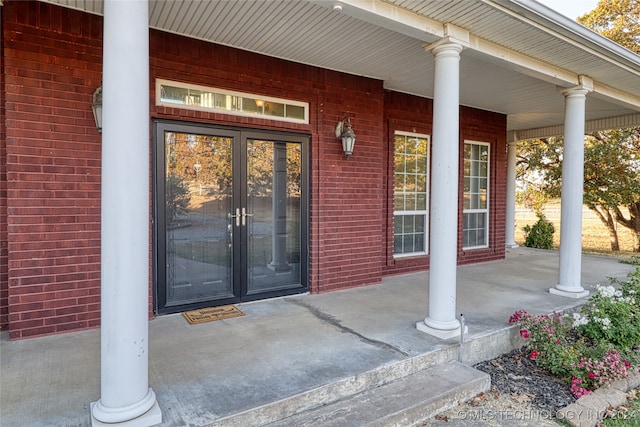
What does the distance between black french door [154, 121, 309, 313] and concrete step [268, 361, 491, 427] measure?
2072 mm

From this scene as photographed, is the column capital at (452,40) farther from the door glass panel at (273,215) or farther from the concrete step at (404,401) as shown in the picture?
the concrete step at (404,401)

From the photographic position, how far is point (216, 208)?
13.5ft

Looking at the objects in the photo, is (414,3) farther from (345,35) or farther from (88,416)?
(88,416)

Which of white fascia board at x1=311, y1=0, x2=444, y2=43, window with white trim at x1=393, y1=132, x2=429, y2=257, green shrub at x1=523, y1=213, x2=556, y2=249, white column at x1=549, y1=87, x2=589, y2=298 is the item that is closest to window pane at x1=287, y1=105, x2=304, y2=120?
white fascia board at x1=311, y1=0, x2=444, y2=43

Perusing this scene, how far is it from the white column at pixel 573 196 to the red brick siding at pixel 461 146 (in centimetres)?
195

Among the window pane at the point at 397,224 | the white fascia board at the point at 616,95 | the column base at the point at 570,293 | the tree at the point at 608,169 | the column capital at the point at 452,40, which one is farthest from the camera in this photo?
the tree at the point at 608,169

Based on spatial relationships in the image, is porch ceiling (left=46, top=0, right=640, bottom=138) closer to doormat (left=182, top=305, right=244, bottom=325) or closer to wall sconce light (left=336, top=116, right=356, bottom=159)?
wall sconce light (left=336, top=116, right=356, bottom=159)

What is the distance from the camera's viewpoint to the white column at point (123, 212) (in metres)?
1.95

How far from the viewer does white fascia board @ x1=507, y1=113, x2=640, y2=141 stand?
7.22m

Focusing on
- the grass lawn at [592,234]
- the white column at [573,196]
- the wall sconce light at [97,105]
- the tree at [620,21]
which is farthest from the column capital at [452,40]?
the grass lawn at [592,234]

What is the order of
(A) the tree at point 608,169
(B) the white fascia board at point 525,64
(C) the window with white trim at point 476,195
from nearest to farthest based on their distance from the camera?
(B) the white fascia board at point 525,64
(C) the window with white trim at point 476,195
(A) the tree at point 608,169

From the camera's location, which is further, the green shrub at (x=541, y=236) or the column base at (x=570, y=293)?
the green shrub at (x=541, y=236)

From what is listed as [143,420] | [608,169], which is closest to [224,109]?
[143,420]

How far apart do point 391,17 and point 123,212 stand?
8.21 ft
